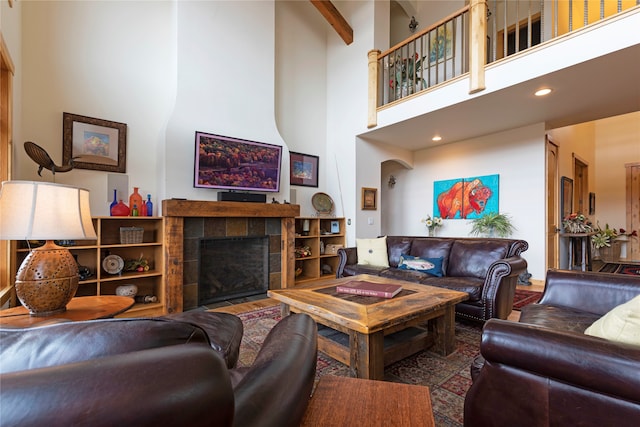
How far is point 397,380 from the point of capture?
1.81 metres

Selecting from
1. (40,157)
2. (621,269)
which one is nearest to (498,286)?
(40,157)

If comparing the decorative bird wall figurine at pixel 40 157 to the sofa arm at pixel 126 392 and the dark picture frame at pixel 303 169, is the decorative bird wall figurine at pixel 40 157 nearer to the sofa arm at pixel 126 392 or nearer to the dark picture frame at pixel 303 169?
the dark picture frame at pixel 303 169

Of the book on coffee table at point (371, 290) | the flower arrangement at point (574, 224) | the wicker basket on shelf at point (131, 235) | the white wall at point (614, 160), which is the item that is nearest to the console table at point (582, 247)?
the flower arrangement at point (574, 224)

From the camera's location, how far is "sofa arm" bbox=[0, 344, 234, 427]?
1.11 ft

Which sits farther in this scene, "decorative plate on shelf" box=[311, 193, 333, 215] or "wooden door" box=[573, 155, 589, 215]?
"wooden door" box=[573, 155, 589, 215]

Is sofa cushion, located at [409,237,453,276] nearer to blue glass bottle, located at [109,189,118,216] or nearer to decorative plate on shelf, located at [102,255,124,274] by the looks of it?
decorative plate on shelf, located at [102,255,124,274]

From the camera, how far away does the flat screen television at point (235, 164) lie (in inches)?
141

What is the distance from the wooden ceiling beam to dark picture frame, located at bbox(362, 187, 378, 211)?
263 centimetres

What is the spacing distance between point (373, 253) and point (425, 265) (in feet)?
2.49

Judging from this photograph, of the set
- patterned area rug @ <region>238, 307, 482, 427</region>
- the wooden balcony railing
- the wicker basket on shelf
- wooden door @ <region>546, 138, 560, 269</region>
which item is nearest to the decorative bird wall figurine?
the wicker basket on shelf

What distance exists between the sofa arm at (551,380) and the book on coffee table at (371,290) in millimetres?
885

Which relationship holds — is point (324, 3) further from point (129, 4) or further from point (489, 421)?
point (489, 421)

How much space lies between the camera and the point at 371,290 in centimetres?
215

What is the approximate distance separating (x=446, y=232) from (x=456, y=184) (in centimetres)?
92
